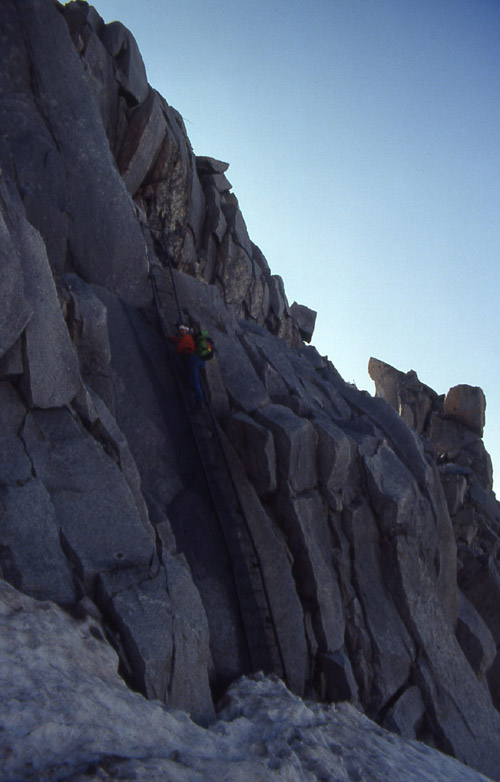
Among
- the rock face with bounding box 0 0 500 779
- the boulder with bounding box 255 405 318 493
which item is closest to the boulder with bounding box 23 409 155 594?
the rock face with bounding box 0 0 500 779

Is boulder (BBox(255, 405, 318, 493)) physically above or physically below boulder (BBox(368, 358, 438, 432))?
below

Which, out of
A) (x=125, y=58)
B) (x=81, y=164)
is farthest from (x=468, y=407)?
(x=81, y=164)

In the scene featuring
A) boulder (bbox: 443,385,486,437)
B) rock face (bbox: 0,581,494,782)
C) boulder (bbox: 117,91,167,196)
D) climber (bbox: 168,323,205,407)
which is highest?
boulder (bbox: 117,91,167,196)

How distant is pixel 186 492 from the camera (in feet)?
46.0

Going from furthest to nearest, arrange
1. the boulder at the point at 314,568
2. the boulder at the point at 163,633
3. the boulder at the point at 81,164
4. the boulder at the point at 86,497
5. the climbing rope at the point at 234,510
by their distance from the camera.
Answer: the boulder at the point at 81,164 → the boulder at the point at 314,568 → the climbing rope at the point at 234,510 → the boulder at the point at 86,497 → the boulder at the point at 163,633

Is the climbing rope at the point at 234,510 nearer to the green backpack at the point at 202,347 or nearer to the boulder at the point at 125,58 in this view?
the green backpack at the point at 202,347

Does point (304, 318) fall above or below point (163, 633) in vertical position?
above

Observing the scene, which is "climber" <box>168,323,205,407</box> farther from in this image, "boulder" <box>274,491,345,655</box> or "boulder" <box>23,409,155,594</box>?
"boulder" <box>23,409,155,594</box>

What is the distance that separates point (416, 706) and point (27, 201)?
15.5 meters

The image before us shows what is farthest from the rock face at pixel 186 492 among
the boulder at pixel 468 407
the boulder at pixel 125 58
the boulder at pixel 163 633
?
the boulder at pixel 468 407

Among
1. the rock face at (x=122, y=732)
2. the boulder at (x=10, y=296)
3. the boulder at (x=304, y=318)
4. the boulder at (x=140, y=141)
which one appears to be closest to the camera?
the rock face at (x=122, y=732)

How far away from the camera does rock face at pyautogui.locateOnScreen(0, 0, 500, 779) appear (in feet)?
29.6

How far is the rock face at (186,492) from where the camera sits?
29.6ft

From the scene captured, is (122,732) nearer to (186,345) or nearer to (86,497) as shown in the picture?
(86,497)
